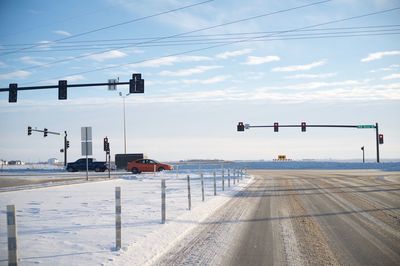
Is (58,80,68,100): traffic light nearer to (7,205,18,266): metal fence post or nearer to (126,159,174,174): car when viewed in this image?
(126,159,174,174): car

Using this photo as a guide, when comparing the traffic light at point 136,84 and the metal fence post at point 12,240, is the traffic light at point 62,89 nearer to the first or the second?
the traffic light at point 136,84

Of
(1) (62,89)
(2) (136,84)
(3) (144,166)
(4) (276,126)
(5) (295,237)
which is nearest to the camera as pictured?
(5) (295,237)

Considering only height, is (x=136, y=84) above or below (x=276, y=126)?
above

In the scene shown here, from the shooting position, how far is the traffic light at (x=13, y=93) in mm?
24719

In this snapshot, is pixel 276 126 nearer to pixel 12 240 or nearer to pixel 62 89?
pixel 62 89

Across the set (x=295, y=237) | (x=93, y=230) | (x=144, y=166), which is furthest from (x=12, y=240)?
(x=144, y=166)

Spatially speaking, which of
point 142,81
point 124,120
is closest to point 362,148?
point 124,120

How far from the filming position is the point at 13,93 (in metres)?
24.9

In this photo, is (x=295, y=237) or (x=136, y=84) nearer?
(x=295, y=237)

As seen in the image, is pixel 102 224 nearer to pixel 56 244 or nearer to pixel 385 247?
pixel 56 244

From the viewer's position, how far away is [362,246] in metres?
7.18

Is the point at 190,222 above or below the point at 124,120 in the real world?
below

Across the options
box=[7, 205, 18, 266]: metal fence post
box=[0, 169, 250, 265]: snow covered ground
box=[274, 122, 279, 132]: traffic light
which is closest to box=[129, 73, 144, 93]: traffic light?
box=[0, 169, 250, 265]: snow covered ground

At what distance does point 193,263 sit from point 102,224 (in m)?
4.05
